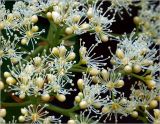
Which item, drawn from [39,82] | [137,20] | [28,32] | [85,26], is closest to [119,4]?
[137,20]

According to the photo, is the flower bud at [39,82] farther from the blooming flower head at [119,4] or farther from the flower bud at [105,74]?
the blooming flower head at [119,4]

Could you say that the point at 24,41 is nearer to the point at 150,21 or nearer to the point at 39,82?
the point at 39,82

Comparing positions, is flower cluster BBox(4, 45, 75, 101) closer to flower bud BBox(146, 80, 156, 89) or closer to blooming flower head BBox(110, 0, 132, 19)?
flower bud BBox(146, 80, 156, 89)

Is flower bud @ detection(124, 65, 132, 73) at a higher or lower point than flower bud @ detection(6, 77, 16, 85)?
higher

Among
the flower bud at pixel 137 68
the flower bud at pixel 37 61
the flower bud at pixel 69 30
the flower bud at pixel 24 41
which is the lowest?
the flower bud at pixel 137 68

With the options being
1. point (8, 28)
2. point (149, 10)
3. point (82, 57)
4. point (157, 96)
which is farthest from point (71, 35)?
point (149, 10)

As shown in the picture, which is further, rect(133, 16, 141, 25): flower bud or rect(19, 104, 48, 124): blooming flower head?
rect(133, 16, 141, 25): flower bud

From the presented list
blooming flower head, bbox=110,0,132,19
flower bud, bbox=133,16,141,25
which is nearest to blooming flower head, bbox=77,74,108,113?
blooming flower head, bbox=110,0,132,19

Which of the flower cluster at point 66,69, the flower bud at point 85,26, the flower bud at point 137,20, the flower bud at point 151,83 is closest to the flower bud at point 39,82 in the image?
the flower cluster at point 66,69

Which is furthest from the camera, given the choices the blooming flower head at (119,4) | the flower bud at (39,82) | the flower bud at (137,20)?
the flower bud at (137,20)

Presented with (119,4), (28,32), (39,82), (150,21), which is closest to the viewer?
(39,82)

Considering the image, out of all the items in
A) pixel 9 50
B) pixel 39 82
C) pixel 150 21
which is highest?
pixel 150 21
